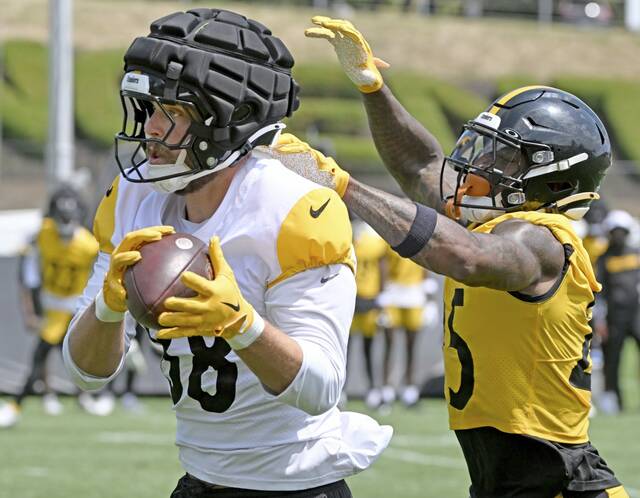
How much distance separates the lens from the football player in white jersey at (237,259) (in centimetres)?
295

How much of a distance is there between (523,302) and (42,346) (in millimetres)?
7489

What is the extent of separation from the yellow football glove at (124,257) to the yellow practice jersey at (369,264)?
28.9 feet

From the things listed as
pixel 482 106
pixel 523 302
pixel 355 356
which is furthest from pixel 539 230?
pixel 482 106

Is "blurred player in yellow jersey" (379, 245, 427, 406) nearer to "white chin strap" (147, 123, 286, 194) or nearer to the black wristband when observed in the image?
A: the black wristband

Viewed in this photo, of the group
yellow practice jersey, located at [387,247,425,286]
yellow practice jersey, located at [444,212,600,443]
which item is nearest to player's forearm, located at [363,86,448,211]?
yellow practice jersey, located at [444,212,600,443]

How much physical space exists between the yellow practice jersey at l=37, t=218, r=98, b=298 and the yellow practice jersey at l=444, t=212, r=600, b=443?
7.42m

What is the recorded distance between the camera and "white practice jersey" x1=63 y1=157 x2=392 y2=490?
2.94 m

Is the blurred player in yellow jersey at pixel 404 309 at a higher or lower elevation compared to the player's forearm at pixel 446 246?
lower

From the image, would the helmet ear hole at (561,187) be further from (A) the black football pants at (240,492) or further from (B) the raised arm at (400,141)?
(A) the black football pants at (240,492)

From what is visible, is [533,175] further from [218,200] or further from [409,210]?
[218,200]

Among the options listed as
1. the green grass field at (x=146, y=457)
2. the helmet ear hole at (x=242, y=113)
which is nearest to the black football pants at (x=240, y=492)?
the helmet ear hole at (x=242, y=113)

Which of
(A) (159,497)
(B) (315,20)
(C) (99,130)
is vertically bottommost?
(C) (99,130)

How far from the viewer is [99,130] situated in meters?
24.4

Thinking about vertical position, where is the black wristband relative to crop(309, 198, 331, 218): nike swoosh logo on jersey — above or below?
below
